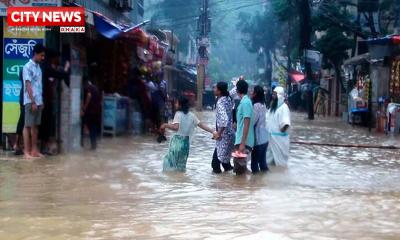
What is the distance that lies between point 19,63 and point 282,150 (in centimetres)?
472

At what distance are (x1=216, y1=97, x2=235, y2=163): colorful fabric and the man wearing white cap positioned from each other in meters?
0.98

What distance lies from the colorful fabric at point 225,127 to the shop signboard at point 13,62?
344 centimetres

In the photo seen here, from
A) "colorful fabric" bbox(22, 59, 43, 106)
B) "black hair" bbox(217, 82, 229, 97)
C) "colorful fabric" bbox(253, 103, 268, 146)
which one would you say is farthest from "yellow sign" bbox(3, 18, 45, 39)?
"colorful fabric" bbox(253, 103, 268, 146)

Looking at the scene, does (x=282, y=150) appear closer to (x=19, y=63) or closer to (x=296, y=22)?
(x=19, y=63)

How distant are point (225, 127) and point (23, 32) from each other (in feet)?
12.9

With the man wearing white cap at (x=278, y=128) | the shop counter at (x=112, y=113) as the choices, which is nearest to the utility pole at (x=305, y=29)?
the shop counter at (x=112, y=113)

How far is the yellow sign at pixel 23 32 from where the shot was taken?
11820mm

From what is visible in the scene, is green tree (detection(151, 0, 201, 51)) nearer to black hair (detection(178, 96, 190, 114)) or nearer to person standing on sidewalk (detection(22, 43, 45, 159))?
person standing on sidewalk (detection(22, 43, 45, 159))

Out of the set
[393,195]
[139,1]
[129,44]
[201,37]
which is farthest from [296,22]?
[393,195]

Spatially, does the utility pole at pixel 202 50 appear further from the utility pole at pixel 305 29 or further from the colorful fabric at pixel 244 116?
the colorful fabric at pixel 244 116

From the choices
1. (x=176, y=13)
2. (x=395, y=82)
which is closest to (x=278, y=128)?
(x=395, y=82)

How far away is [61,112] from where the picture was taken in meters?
12.6

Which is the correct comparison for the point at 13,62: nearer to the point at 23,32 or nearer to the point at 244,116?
the point at 23,32

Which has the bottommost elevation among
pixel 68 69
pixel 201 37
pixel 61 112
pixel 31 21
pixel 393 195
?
pixel 393 195
